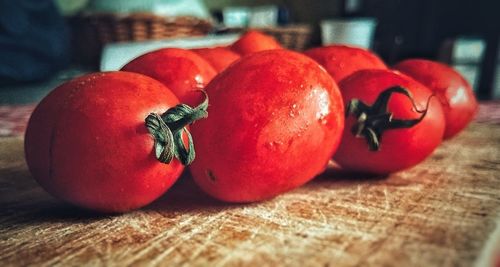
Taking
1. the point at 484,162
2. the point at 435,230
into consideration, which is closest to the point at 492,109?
the point at 484,162

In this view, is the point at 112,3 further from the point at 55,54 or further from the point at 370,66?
the point at 370,66

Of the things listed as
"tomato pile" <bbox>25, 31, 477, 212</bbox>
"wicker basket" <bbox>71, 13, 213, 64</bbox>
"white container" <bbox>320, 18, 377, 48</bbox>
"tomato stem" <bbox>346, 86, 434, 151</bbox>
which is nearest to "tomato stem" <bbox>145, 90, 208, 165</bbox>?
"tomato pile" <bbox>25, 31, 477, 212</bbox>

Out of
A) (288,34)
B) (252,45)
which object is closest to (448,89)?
(252,45)

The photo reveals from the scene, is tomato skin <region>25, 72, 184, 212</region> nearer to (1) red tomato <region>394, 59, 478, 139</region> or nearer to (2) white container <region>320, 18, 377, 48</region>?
(1) red tomato <region>394, 59, 478, 139</region>

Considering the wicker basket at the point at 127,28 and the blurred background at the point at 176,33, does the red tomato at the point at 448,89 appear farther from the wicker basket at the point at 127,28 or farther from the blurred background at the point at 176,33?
the wicker basket at the point at 127,28

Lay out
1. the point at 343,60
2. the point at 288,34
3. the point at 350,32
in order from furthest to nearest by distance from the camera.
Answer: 1. the point at 350,32
2. the point at 288,34
3. the point at 343,60

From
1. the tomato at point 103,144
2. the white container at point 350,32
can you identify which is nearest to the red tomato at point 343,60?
the tomato at point 103,144

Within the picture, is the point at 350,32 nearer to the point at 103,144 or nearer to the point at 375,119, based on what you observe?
the point at 375,119
